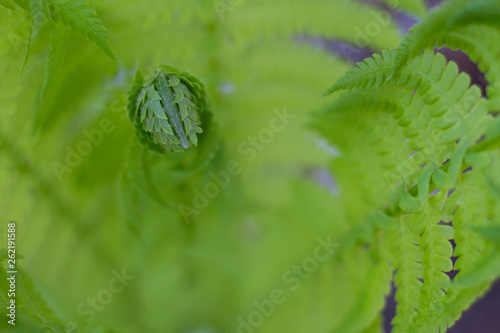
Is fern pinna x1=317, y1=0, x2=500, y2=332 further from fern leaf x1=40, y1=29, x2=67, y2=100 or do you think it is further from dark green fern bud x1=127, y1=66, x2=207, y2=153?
fern leaf x1=40, y1=29, x2=67, y2=100

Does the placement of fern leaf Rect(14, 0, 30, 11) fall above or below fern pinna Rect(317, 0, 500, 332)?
above

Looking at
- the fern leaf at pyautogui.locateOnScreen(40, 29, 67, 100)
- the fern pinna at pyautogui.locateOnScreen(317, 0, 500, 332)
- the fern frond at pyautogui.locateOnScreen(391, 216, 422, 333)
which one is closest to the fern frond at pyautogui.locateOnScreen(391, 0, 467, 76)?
the fern pinna at pyautogui.locateOnScreen(317, 0, 500, 332)

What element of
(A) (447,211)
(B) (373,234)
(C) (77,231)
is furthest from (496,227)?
(C) (77,231)

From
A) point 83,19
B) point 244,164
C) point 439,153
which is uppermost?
point 83,19

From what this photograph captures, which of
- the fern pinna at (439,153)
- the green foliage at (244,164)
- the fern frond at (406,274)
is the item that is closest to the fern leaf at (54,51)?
the green foliage at (244,164)

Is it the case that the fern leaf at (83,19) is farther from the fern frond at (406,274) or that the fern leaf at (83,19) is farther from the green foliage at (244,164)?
the fern frond at (406,274)

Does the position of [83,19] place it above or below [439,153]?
above

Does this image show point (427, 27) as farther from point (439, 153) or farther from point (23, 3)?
point (23, 3)

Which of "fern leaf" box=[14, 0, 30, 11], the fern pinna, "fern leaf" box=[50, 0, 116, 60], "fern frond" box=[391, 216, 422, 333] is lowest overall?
"fern frond" box=[391, 216, 422, 333]

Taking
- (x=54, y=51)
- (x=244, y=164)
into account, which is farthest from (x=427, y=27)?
(x=244, y=164)
